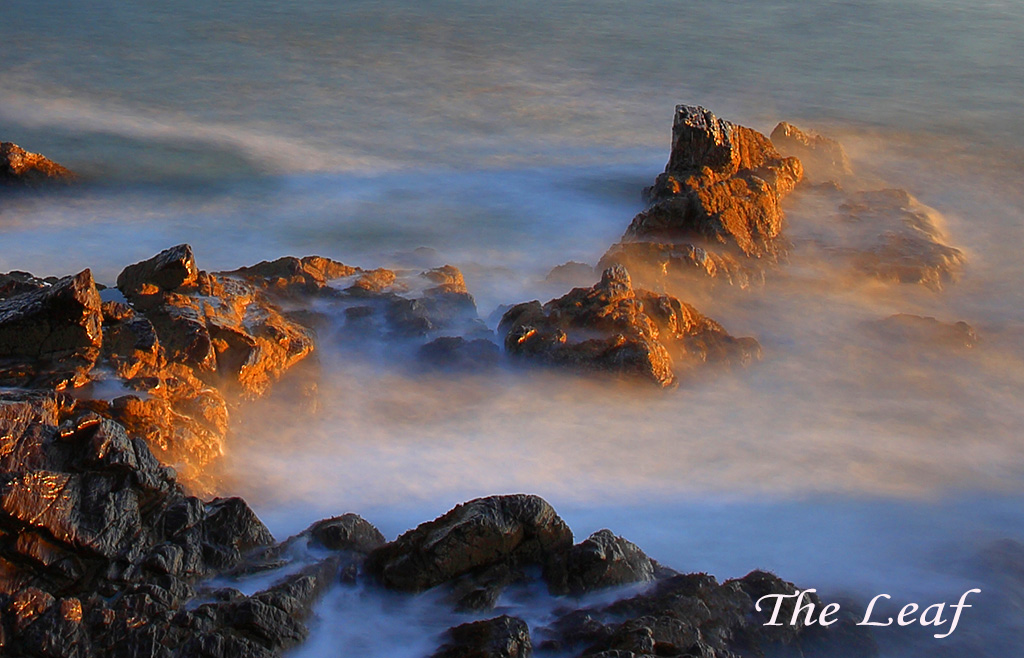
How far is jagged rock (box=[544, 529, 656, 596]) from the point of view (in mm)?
4863

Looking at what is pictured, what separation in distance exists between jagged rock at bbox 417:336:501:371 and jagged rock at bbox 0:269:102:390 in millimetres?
2442

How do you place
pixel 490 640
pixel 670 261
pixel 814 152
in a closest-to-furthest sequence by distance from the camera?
pixel 490 640
pixel 670 261
pixel 814 152

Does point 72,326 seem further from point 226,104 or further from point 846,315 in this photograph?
point 226,104

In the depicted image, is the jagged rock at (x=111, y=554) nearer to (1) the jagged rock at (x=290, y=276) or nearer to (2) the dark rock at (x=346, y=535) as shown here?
(2) the dark rock at (x=346, y=535)

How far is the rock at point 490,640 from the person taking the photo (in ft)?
14.3

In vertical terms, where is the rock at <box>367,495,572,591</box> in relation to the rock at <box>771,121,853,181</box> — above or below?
below

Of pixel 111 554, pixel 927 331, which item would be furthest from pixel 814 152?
pixel 111 554

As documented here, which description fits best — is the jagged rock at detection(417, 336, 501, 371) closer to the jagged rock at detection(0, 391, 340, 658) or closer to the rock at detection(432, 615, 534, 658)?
the jagged rock at detection(0, 391, 340, 658)

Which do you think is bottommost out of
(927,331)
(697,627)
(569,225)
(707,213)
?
(697,627)

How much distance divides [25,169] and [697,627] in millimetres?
9059

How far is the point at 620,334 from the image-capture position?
7.25 m

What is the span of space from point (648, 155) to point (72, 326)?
9.03 metres

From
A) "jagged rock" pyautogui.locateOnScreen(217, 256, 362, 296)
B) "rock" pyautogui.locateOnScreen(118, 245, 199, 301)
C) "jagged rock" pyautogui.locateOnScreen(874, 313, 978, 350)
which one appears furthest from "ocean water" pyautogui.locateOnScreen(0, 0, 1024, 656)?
"rock" pyautogui.locateOnScreen(118, 245, 199, 301)

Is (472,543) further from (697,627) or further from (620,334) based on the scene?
(620,334)
